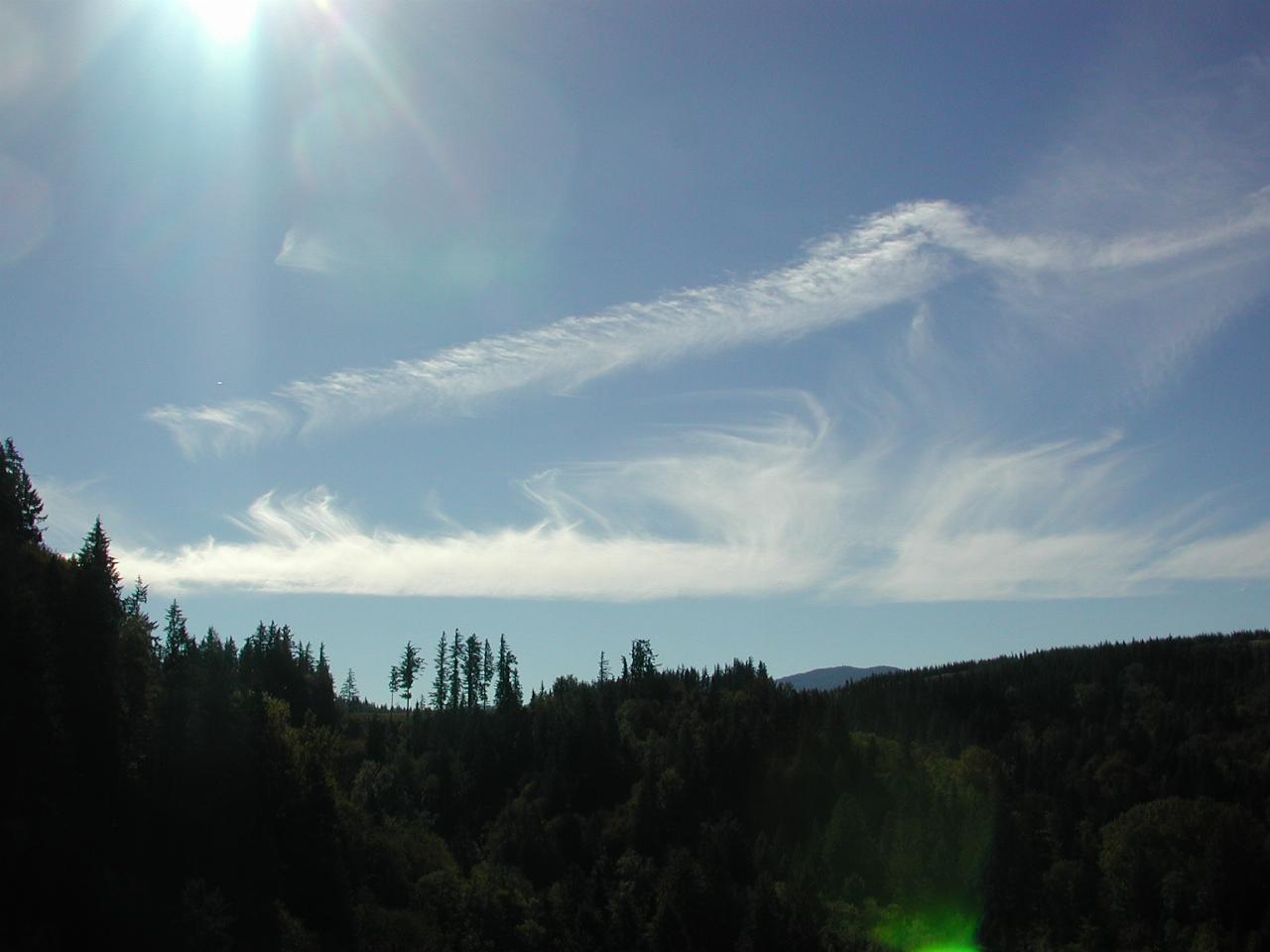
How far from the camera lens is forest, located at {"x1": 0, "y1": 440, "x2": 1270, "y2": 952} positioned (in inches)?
3000

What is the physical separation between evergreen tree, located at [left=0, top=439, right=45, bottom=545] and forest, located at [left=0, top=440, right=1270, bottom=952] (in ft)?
0.88

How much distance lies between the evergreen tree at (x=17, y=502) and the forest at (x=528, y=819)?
27 centimetres

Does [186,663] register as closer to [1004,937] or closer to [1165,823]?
[1004,937]

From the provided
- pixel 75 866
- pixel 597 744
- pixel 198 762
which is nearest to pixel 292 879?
pixel 198 762

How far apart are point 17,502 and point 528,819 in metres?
80.1

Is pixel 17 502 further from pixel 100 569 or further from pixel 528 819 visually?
pixel 528 819

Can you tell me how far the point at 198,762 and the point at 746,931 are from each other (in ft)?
229

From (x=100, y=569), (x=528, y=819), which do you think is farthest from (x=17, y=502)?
(x=528, y=819)

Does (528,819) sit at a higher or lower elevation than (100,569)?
lower

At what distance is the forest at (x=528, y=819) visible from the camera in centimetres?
7619

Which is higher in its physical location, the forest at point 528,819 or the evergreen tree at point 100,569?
the evergreen tree at point 100,569

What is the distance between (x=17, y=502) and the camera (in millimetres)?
94312

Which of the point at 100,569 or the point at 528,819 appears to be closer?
the point at 100,569

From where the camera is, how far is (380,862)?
106375 mm
